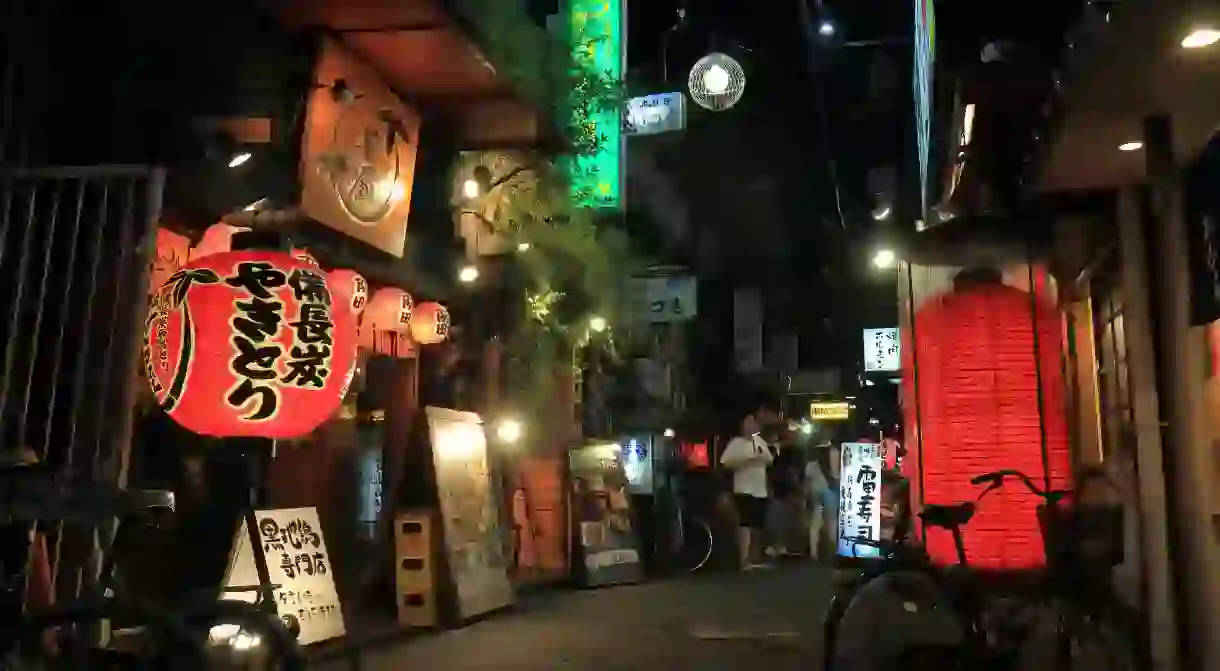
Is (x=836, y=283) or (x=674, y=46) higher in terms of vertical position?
(x=674, y=46)

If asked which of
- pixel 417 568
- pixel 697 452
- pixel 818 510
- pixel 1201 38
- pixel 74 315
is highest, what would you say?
pixel 1201 38

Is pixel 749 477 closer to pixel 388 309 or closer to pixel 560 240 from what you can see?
pixel 560 240

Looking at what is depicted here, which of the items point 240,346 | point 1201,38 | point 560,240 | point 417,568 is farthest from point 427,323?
point 1201,38

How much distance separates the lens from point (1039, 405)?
31.2ft

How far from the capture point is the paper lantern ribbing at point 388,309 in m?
10.8

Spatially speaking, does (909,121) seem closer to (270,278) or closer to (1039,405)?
(1039,405)

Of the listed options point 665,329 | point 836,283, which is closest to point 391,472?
point 665,329

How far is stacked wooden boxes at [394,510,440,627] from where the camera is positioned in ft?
37.5

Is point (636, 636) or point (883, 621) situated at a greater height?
point (883, 621)

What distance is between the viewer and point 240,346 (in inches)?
273

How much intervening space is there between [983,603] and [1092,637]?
0.79 meters

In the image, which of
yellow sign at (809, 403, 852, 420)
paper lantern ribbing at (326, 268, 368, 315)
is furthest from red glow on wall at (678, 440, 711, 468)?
paper lantern ribbing at (326, 268, 368, 315)

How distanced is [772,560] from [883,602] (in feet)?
46.4

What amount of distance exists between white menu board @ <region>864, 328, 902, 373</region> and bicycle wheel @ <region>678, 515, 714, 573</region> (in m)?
8.98
